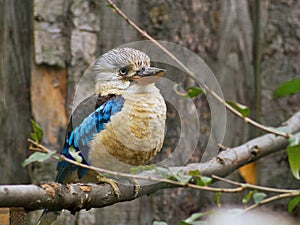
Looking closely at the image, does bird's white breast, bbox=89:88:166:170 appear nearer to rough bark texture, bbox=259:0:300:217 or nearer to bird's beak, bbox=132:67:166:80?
bird's beak, bbox=132:67:166:80

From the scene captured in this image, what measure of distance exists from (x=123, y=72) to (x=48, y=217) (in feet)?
1.82

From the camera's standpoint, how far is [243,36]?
425cm

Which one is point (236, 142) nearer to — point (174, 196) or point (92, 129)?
point (174, 196)

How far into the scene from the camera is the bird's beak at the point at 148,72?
2.32 m

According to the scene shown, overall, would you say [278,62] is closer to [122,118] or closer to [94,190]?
[122,118]

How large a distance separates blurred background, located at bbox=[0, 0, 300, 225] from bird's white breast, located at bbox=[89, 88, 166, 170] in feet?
2.92

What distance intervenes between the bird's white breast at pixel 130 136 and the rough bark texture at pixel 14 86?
1.24 metres

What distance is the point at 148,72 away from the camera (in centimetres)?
238

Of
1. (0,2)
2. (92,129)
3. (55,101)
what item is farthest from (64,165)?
(0,2)

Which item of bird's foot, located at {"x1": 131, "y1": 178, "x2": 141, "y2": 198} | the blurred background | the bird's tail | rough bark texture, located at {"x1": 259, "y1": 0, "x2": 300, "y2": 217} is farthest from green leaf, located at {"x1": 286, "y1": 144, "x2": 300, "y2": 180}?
rough bark texture, located at {"x1": 259, "y1": 0, "x2": 300, "y2": 217}

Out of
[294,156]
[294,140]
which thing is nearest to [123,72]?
[294,156]

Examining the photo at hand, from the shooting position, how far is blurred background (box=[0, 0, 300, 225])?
3596mm

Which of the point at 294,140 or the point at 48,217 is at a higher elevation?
the point at 294,140

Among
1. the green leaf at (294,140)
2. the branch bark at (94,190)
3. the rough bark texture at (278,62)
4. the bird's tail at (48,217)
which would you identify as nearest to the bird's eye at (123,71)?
the branch bark at (94,190)
